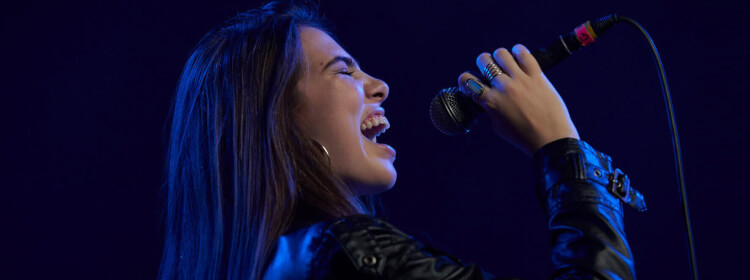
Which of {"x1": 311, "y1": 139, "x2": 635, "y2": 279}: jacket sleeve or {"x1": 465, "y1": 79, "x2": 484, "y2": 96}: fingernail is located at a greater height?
{"x1": 465, "y1": 79, "x2": 484, "y2": 96}: fingernail

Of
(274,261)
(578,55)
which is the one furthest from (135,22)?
(578,55)

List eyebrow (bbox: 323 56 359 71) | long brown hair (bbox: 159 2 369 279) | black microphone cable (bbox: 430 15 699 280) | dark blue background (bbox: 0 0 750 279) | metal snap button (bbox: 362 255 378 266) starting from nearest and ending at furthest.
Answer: metal snap button (bbox: 362 255 378 266), long brown hair (bbox: 159 2 369 279), black microphone cable (bbox: 430 15 699 280), eyebrow (bbox: 323 56 359 71), dark blue background (bbox: 0 0 750 279)

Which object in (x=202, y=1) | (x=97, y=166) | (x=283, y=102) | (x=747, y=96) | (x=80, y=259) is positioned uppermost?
(x=202, y=1)

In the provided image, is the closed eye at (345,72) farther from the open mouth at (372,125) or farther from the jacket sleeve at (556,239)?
the jacket sleeve at (556,239)

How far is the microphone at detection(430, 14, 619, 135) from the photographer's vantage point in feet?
3.55

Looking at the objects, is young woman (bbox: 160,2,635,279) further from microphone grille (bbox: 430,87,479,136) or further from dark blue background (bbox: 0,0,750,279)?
dark blue background (bbox: 0,0,750,279)

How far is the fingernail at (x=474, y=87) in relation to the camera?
107 centimetres

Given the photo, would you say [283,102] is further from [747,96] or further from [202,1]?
[747,96]

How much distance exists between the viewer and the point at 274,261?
2.78ft

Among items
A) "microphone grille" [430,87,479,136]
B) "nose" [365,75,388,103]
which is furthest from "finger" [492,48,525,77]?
"nose" [365,75,388,103]

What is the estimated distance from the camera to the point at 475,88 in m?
1.07

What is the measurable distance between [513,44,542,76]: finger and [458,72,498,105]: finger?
74mm

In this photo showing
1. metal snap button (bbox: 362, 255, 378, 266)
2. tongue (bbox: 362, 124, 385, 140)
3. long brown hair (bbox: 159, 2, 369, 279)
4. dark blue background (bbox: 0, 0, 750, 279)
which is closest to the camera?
metal snap button (bbox: 362, 255, 378, 266)

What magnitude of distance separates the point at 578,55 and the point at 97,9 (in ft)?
5.99
